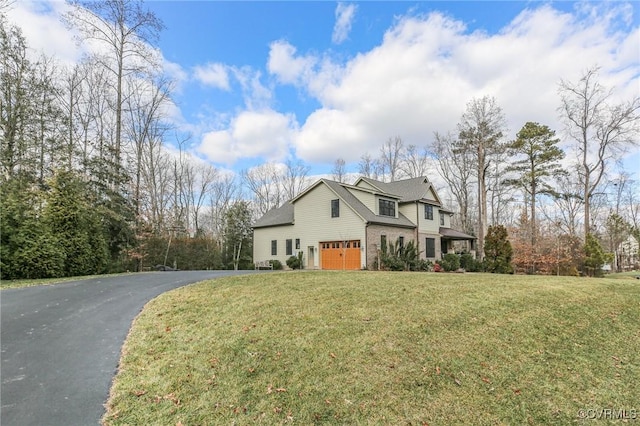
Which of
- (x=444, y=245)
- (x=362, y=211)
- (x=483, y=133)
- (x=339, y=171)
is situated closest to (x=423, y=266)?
(x=362, y=211)

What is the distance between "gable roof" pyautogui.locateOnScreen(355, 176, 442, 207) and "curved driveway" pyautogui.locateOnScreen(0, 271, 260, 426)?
17184 mm

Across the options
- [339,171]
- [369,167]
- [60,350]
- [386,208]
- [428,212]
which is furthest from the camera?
[339,171]

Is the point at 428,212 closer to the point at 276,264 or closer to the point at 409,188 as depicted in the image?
the point at 409,188

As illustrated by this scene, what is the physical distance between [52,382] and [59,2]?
22294 mm

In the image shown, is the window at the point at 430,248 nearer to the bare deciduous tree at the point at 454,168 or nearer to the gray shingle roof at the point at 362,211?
the gray shingle roof at the point at 362,211

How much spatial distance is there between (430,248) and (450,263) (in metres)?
2.61

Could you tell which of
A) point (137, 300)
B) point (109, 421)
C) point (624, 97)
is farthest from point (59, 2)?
point (624, 97)

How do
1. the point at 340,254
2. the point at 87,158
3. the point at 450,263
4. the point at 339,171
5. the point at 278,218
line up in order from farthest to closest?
the point at 339,171
the point at 278,218
the point at 450,263
the point at 340,254
the point at 87,158

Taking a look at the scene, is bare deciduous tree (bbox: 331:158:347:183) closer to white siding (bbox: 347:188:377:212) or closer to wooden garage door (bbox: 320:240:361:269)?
white siding (bbox: 347:188:377:212)

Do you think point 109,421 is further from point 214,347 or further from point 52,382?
point 214,347

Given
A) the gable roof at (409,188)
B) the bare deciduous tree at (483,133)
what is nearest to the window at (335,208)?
the gable roof at (409,188)

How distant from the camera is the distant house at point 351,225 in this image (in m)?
19.8

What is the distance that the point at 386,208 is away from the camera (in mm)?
21906

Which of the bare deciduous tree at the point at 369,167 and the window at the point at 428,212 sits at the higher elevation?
the bare deciduous tree at the point at 369,167
